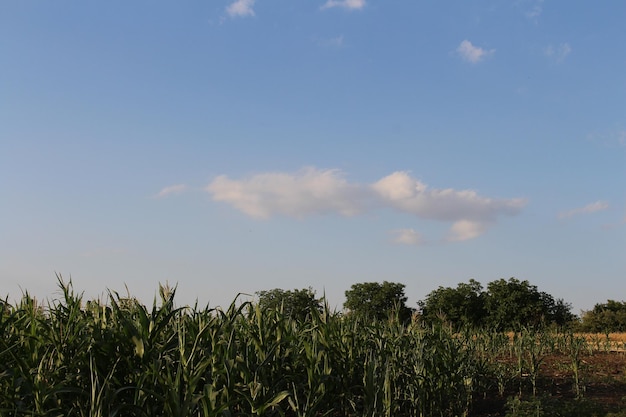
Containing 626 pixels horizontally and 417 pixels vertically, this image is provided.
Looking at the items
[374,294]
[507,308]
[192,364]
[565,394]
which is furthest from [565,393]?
[374,294]

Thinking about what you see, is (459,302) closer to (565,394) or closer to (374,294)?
(374,294)

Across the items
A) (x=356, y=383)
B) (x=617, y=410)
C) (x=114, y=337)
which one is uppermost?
(x=114, y=337)

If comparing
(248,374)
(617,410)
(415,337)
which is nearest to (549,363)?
(617,410)

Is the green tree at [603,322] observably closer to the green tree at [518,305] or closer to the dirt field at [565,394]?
the green tree at [518,305]

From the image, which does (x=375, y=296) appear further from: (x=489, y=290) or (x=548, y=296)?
(x=548, y=296)

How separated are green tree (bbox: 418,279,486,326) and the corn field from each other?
4003 cm

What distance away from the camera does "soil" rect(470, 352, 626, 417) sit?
8.16 metres

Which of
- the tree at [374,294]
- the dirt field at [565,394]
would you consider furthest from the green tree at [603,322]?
the dirt field at [565,394]

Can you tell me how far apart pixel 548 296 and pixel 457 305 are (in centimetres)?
767

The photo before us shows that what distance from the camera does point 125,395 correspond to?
5324 mm

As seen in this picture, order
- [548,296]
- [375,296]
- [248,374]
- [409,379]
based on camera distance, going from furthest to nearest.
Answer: [375,296] → [548,296] → [409,379] → [248,374]

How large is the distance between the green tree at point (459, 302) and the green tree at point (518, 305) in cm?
103

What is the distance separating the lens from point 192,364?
16.2 feet

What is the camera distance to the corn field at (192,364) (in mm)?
4766
